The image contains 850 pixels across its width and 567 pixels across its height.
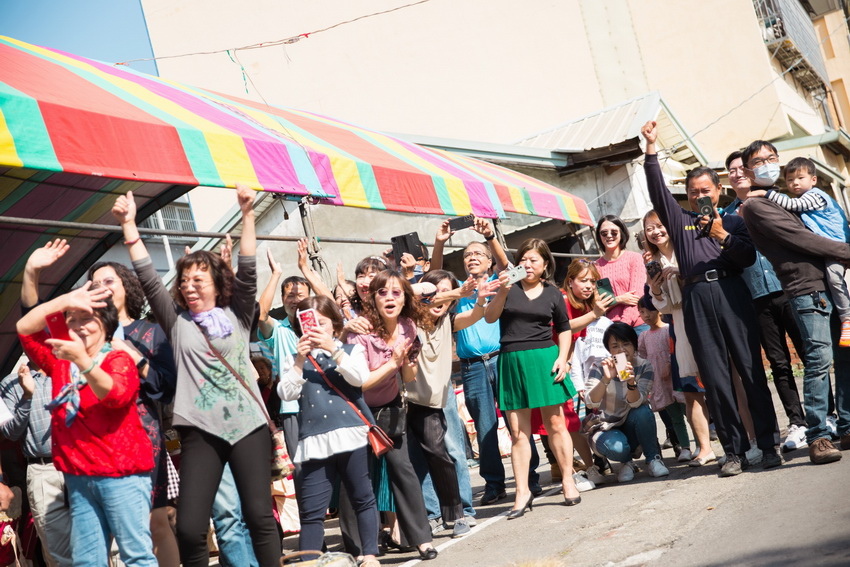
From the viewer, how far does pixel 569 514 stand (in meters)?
5.71

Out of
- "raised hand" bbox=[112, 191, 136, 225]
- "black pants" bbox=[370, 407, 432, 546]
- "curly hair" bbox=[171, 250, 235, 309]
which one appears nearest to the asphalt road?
"black pants" bbox=[370, 407, 432, 546]

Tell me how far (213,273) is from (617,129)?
11.0m

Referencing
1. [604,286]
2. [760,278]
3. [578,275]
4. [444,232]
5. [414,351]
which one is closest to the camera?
[414,351]

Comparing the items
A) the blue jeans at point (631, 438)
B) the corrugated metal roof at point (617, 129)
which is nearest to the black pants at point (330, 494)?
the blue jeans at point (631, 438)

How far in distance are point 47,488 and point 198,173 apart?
2.06m

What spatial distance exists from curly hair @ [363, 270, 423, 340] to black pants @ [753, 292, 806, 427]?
8.74ft

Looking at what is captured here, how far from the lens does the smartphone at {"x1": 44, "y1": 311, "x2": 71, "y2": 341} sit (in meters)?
4.13

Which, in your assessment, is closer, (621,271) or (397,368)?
(397,368)

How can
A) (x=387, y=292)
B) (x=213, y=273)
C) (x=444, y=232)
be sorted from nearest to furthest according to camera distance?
1. (x=213, y=273)
2. (x=387, y=292)
3. (x=444, y=232)

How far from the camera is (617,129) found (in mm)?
14438

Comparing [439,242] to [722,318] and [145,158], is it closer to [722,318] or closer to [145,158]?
[722,318]

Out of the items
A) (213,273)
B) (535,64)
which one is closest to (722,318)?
(213,273)

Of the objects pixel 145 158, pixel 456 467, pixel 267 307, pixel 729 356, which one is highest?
pixel 145 158

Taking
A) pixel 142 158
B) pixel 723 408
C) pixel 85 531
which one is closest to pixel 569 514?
pixel 723 408
